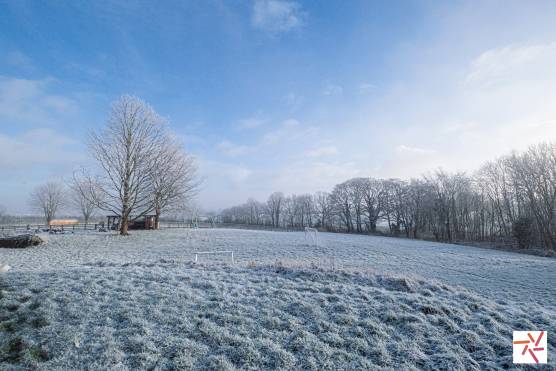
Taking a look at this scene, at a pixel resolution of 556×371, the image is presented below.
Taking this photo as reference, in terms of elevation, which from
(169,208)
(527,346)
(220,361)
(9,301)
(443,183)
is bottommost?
(527,346)

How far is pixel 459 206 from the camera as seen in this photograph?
47781mm

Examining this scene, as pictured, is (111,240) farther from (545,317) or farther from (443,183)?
(443,183)

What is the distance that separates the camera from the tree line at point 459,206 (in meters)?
31.7

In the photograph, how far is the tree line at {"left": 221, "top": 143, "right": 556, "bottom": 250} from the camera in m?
31.7

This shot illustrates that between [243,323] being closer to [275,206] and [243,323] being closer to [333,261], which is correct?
[333,261]

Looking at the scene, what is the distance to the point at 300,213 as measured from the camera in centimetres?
8300

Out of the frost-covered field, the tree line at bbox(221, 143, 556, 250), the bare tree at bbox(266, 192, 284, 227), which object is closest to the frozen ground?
the frost-covered field

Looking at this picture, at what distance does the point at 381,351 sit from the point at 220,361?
286 centimetres

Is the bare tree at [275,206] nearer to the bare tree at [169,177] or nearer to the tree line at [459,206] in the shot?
the tree line at [459,206]

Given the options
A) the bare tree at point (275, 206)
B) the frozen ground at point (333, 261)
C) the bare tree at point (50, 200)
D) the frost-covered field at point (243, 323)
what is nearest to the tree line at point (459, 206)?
the bare tree at point (275, 206)

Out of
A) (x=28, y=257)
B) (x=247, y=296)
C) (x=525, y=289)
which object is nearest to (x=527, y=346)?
(x=247, y=296)

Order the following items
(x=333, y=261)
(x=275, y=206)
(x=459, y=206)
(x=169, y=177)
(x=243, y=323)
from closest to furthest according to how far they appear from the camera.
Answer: (x=243, y=323) < (x=333, y=261) < (x=169, y=177) < (x=459, y=206) < (x=275, y=206)

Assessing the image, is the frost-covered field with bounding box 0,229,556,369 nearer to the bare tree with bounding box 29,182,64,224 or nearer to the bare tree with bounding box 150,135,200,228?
the bare tree with bounding box 150,135,200,228

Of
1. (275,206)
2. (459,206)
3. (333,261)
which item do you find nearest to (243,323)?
(333,261)
